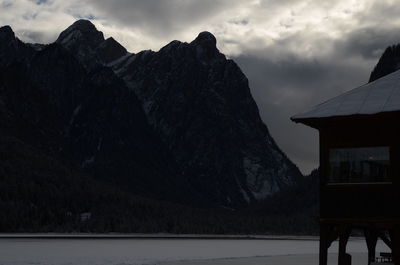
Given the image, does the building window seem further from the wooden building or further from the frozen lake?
the frozen lake

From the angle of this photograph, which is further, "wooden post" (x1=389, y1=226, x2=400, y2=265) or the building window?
the building window

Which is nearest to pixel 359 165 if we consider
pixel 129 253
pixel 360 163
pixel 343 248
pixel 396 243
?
pixel 360 163

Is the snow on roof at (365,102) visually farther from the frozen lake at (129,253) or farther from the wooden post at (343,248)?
the frozen lake at (129,253)

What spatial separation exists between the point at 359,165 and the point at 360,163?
10 cm

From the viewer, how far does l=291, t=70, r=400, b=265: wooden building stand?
3103 centimetres

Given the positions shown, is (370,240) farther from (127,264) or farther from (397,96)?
(127,264)

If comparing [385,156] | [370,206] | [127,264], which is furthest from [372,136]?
[127,264]

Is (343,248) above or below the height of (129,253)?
above

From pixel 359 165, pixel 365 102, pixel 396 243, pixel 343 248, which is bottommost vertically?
pixel 343 248

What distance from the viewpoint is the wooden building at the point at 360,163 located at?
3103cm

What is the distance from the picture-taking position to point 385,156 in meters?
31.2

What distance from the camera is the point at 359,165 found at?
31688 millimetres

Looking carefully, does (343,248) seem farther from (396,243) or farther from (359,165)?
(359,165)

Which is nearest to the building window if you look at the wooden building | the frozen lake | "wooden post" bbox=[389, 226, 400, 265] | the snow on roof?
the wooden building
